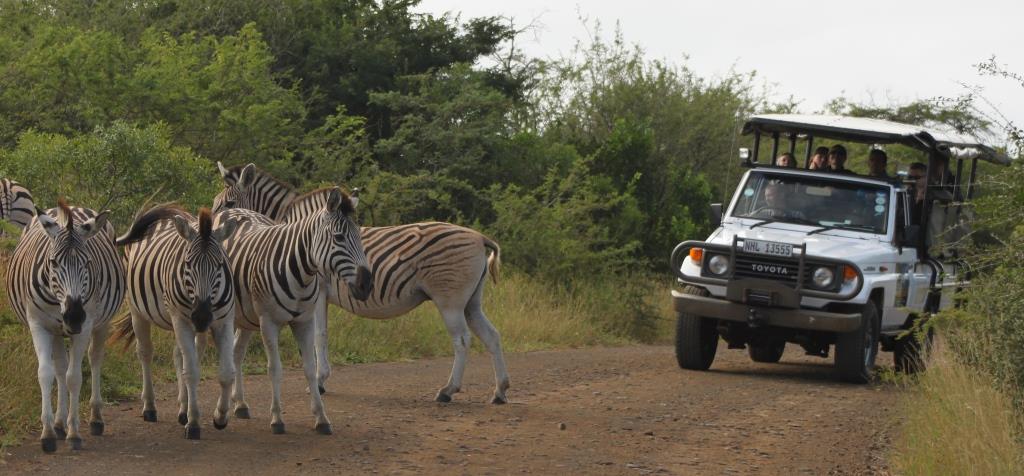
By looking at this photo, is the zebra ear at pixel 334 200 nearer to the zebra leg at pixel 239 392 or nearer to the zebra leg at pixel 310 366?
the zebra leg at pixel 310 366

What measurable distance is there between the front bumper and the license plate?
0.51 meters

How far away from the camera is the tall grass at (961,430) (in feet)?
25.3

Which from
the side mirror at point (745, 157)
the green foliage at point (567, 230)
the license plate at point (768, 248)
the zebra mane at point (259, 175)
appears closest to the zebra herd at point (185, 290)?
the zebra mane at point (259, 175)

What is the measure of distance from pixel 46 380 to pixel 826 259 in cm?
747

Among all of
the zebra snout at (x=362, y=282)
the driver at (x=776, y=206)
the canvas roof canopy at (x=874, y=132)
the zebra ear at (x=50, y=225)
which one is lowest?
the zebra snout at (x=362, y=282)

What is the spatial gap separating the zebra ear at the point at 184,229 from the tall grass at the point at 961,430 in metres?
4.47

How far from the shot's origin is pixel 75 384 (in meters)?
7.99

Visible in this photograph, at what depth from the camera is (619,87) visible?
33.7 m

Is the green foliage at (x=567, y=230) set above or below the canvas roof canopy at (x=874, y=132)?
below

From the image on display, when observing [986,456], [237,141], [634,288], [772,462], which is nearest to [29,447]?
[772,462]

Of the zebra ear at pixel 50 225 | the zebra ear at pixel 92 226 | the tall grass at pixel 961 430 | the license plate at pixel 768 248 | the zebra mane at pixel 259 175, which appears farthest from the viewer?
the license plate at pixel 768 248

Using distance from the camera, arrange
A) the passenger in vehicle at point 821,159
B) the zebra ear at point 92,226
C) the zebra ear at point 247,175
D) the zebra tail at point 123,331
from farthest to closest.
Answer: the passenger in vehicle at point 821,159 < the zebra ear at point 247,175 < the zebra tail at point 123,331 < the zebra ear at point 92,226

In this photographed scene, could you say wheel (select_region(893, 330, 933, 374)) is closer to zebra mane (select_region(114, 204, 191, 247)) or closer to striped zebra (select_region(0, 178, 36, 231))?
zebra mane (select_region(114, 204, 191, 247))

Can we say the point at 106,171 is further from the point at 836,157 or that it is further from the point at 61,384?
the point at 836,157
